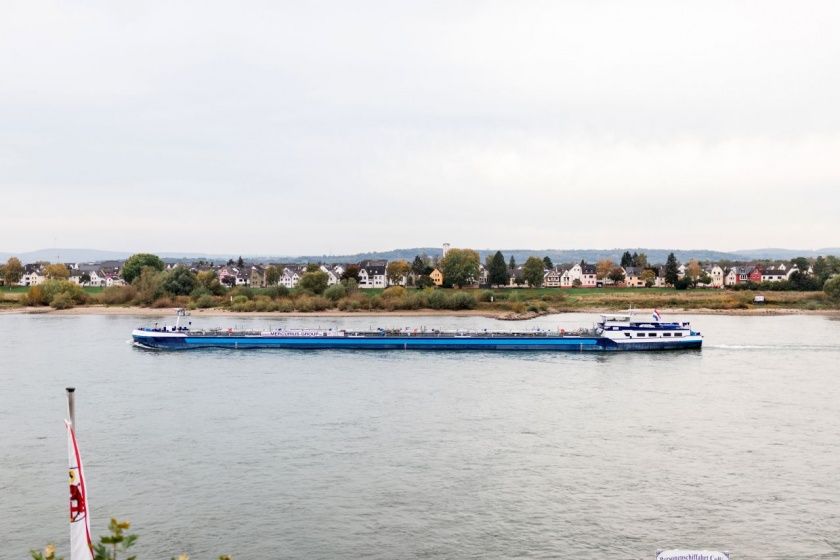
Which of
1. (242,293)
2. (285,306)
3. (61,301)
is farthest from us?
(242,293)

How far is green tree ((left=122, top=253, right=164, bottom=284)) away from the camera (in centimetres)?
13388

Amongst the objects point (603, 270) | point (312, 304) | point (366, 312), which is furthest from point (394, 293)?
point (603, 270)

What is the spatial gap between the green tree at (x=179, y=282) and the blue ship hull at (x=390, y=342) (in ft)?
157

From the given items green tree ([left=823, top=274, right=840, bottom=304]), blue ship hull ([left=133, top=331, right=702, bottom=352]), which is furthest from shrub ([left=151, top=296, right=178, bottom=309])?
green tree ([left=823, top=274, right=840, bottom=304])

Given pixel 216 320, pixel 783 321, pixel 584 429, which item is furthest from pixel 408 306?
pixel 584 429

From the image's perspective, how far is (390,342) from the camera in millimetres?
64750

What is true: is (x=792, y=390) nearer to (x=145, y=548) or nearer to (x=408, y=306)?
(x=145, y=548)

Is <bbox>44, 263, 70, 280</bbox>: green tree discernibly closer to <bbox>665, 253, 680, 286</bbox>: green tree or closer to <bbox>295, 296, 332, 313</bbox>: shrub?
<bbox>295, 296, 332, 313</bbox>: shrub

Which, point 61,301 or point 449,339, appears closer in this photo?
point 449,339

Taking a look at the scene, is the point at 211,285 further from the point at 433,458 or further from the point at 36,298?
the point at 433,458

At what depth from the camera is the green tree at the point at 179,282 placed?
11131 cm

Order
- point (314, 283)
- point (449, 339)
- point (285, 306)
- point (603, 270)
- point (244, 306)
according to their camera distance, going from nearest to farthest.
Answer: point (449, 339) → point (285, 306) → point (244, 306) → point (314, 283) → point (603, 270)

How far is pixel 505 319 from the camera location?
9362 centimetres

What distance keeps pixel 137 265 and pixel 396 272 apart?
1754 inches
